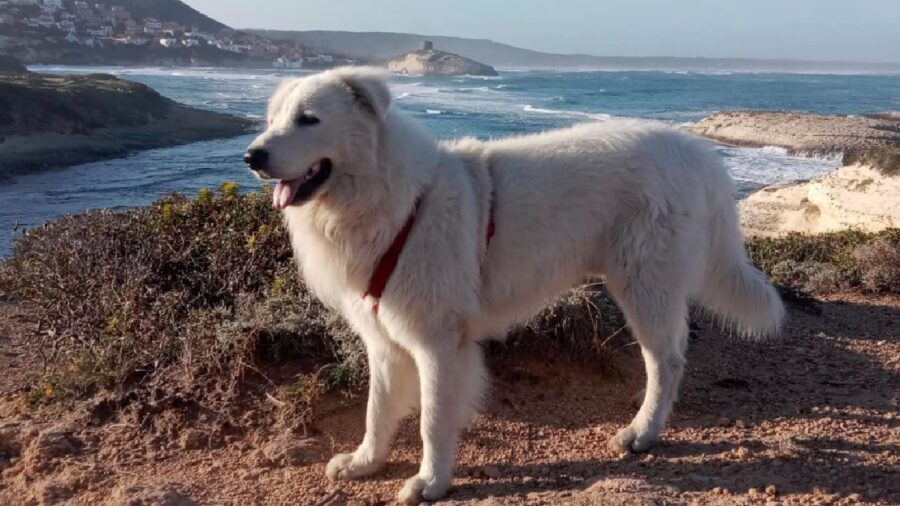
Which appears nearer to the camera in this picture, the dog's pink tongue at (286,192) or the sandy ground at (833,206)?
the dog's pink tongue at (286,192)

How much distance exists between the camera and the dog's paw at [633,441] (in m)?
4.18

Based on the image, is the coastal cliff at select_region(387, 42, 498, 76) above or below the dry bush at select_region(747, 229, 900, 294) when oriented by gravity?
above

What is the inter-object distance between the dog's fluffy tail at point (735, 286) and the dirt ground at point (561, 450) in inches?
23.6

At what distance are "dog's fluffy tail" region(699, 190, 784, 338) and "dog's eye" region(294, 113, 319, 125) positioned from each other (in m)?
2.36

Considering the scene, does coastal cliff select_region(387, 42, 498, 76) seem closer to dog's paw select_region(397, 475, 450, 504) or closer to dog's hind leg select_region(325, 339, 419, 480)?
dog's hind leg select_region(325, 339, 419, 480)

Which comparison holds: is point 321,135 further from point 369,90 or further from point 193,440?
point 193,440

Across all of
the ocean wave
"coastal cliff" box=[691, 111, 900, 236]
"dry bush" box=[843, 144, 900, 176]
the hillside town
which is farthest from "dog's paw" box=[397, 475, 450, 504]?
the hillside town

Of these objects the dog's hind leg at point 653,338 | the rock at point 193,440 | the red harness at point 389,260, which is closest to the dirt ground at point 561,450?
the rock at point 193,440

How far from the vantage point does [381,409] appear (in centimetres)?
399

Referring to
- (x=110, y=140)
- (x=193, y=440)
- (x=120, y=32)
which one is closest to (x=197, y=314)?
(x=193, y=440)

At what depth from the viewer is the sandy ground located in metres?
14.7

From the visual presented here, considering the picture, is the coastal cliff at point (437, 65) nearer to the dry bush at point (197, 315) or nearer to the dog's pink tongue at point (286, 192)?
the dry bush at point (197, 315)

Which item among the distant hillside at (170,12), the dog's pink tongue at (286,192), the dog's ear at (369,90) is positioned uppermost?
the distant hillside at (170,12)

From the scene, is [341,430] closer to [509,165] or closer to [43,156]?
[509,165]
